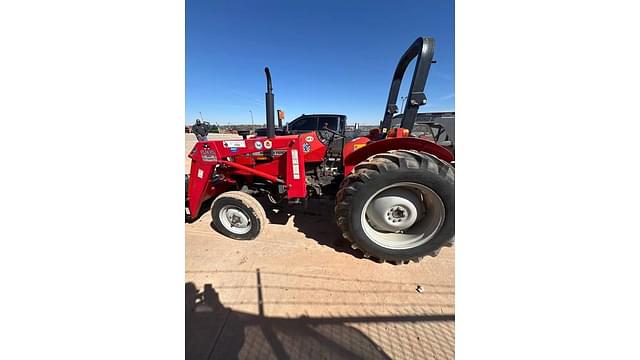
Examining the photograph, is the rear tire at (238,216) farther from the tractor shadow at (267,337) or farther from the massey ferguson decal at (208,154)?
the tractor shadow at (267,337)

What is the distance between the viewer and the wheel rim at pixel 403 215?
222cm

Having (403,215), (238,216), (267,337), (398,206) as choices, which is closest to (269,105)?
(238,216)

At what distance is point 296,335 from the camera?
1451 millimetres

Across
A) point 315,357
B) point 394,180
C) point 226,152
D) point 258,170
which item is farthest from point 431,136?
point 315,357

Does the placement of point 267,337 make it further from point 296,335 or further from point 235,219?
point 235,219

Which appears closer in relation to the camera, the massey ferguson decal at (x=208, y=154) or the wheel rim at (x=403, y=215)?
the wheel rim at (x=403, y=215)

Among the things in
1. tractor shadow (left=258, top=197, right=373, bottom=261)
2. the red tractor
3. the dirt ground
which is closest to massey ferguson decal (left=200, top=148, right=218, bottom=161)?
the red tractor

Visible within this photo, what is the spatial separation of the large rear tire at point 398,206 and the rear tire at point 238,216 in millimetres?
971

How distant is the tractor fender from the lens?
7.41 feet

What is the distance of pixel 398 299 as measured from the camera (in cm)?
177

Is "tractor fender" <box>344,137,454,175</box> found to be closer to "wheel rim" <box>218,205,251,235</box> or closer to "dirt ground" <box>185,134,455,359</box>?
"dirt ground" <box>185,134,455,359</box>

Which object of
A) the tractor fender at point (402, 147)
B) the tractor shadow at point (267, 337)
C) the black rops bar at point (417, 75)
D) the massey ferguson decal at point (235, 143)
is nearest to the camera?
the tractor shadow at point (267, 337)

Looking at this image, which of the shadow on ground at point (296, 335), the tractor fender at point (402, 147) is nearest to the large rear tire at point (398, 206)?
the tractor fender at point (402, 147)

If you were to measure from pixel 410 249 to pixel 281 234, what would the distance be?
59.6 inches
